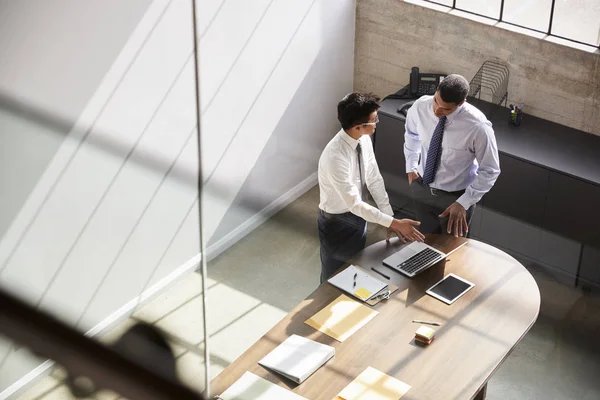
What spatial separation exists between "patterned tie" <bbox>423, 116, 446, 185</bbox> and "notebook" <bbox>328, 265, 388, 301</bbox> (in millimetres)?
740

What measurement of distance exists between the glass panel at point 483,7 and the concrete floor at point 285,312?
1425 millimetres

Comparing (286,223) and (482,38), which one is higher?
(482,38)

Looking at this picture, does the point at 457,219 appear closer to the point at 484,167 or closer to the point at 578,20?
the point at 484,167

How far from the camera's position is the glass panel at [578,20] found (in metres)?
4.07

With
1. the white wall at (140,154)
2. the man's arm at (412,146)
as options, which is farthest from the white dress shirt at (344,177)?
the white wall at (140,154)

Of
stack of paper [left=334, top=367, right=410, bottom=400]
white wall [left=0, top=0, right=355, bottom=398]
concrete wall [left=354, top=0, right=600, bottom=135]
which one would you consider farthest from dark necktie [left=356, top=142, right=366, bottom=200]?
concrete wall [left=354, top=0, right=600, bottom=135]

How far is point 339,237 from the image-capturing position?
11.3 ft

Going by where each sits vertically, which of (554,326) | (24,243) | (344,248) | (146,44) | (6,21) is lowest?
(554,326)

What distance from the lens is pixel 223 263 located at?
4.19 m

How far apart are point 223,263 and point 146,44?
1.98 meters

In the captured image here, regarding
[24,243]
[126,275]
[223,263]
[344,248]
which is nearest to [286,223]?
[223,263]

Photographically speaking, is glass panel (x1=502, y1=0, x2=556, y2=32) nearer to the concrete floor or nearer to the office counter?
the office counter

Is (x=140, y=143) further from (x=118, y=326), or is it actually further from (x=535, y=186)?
(x=535, y=186)

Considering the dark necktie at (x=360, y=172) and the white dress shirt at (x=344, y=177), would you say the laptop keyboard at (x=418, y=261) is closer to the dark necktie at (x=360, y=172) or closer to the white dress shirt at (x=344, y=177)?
the white dress shirt at (x=344, y=177)
